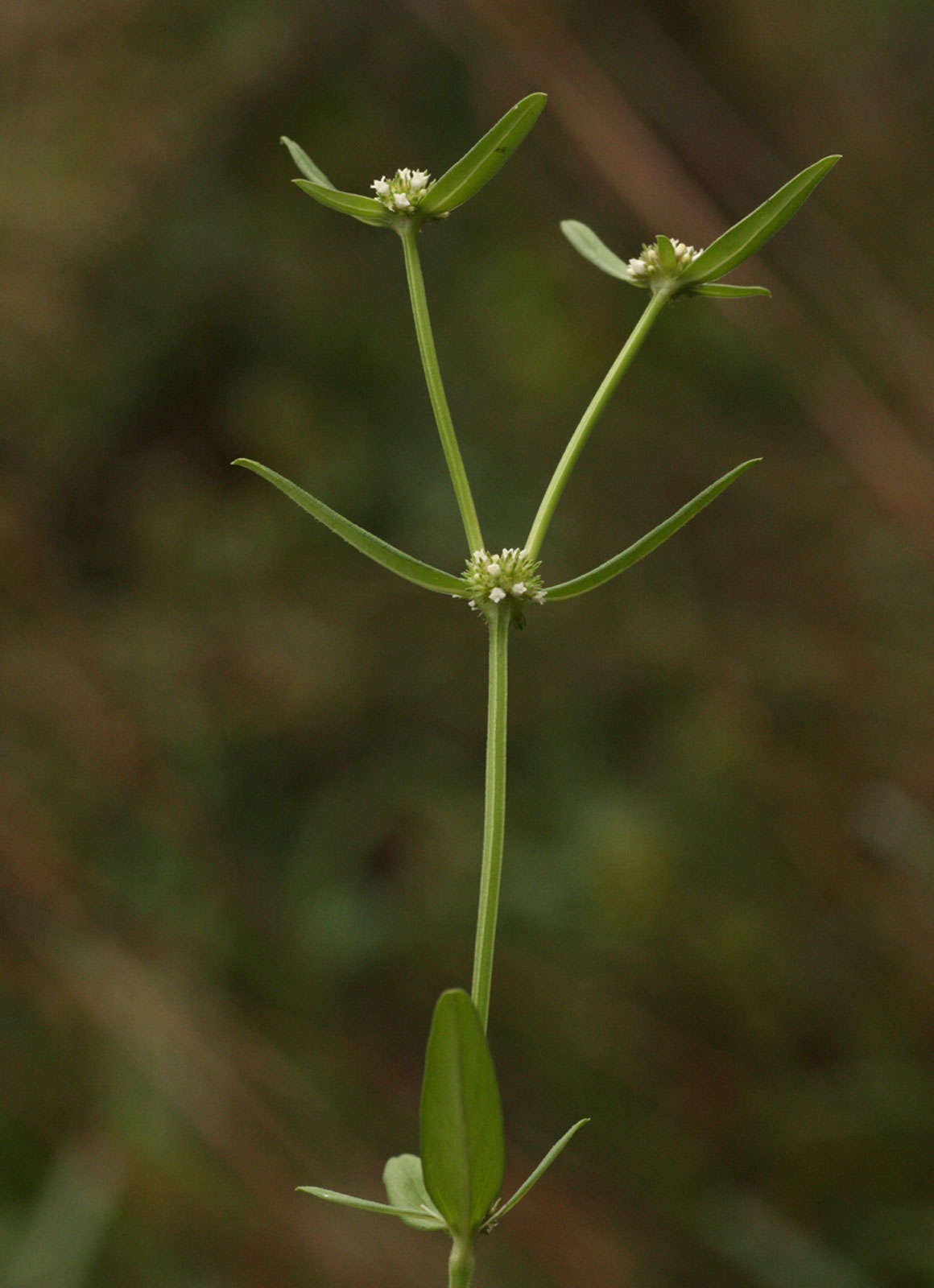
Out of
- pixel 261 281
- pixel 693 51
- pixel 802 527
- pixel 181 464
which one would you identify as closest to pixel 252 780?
pixel 181 464

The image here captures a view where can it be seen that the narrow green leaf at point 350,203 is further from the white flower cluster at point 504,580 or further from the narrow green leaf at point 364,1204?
the narrow green leaf at point 364,1204

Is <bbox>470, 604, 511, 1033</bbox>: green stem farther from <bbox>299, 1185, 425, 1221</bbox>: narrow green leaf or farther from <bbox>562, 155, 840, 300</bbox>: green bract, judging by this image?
<bbox>562, 155, 840, 300</bbox>: green bract

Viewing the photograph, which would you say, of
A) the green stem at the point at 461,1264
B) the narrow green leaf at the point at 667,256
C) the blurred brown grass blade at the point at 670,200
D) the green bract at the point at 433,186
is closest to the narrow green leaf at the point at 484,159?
the green bract at the point at 433,186

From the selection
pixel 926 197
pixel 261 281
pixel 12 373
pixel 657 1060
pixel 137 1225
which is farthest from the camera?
pixel 926 197

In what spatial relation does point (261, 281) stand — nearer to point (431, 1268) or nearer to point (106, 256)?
point (106, 256)

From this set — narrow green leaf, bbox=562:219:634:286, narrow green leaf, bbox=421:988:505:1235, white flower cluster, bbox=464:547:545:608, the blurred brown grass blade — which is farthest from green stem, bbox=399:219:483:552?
the blurred brown grass blade
